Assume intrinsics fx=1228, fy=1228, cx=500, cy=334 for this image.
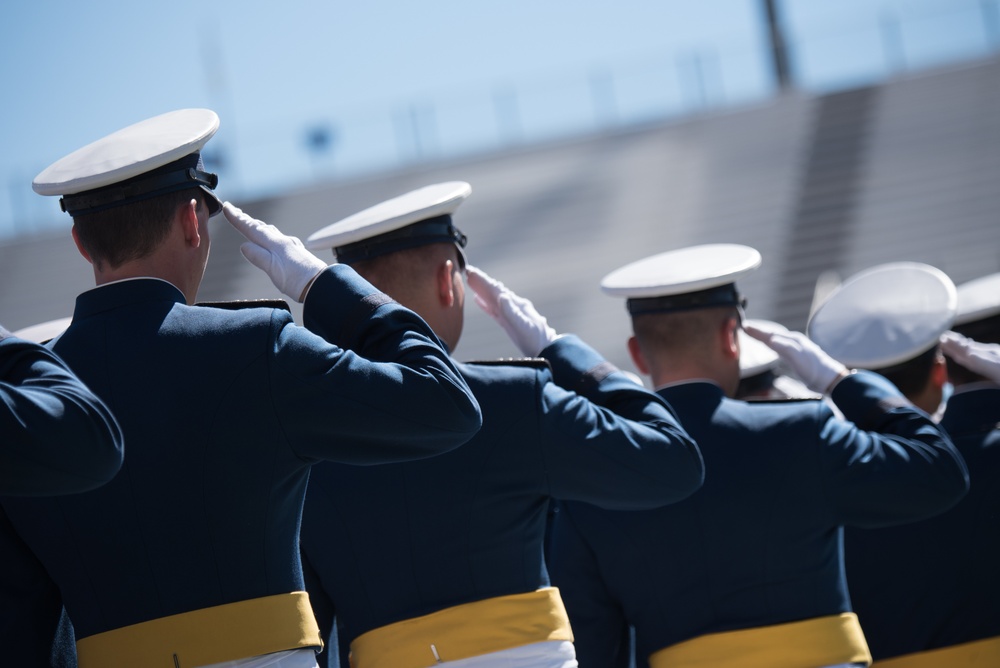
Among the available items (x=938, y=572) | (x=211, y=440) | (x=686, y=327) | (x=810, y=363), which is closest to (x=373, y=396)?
(x=211, y=440)

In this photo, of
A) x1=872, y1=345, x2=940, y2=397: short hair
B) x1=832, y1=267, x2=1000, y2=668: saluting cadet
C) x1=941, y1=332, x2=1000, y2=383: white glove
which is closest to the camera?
x1=832, y1=267, x2=1000, y2=668: saluting cadet

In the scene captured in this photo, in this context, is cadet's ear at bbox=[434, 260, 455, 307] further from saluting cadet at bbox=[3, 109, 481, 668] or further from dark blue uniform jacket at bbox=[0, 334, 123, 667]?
dark blue uniform jacket at bbox=[0, 334, 123, 667]

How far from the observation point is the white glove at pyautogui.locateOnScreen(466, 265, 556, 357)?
236 cm

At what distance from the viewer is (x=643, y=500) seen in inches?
83.7

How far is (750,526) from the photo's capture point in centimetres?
246

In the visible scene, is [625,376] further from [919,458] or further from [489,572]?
[919,458]

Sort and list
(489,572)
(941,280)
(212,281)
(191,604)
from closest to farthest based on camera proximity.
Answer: (191,604)
(489,572)
(941,280)
(212,281)

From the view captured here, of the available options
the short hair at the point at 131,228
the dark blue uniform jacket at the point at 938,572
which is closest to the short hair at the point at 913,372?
the dark blue uniform jacket at the point at 938,572

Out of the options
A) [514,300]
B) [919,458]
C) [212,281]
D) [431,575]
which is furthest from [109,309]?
[212,281]

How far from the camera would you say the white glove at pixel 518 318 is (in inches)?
93.0

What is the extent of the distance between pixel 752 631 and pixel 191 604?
Answer: 1.22 metres

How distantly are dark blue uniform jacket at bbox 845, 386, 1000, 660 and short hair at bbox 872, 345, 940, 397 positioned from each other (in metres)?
0.24

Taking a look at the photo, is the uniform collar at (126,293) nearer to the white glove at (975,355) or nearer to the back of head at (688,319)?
the back of head at (688,319)

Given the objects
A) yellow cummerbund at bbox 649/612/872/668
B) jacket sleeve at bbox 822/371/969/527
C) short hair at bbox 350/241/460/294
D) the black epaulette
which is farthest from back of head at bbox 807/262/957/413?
short hair at bbox 350/241/460/294
